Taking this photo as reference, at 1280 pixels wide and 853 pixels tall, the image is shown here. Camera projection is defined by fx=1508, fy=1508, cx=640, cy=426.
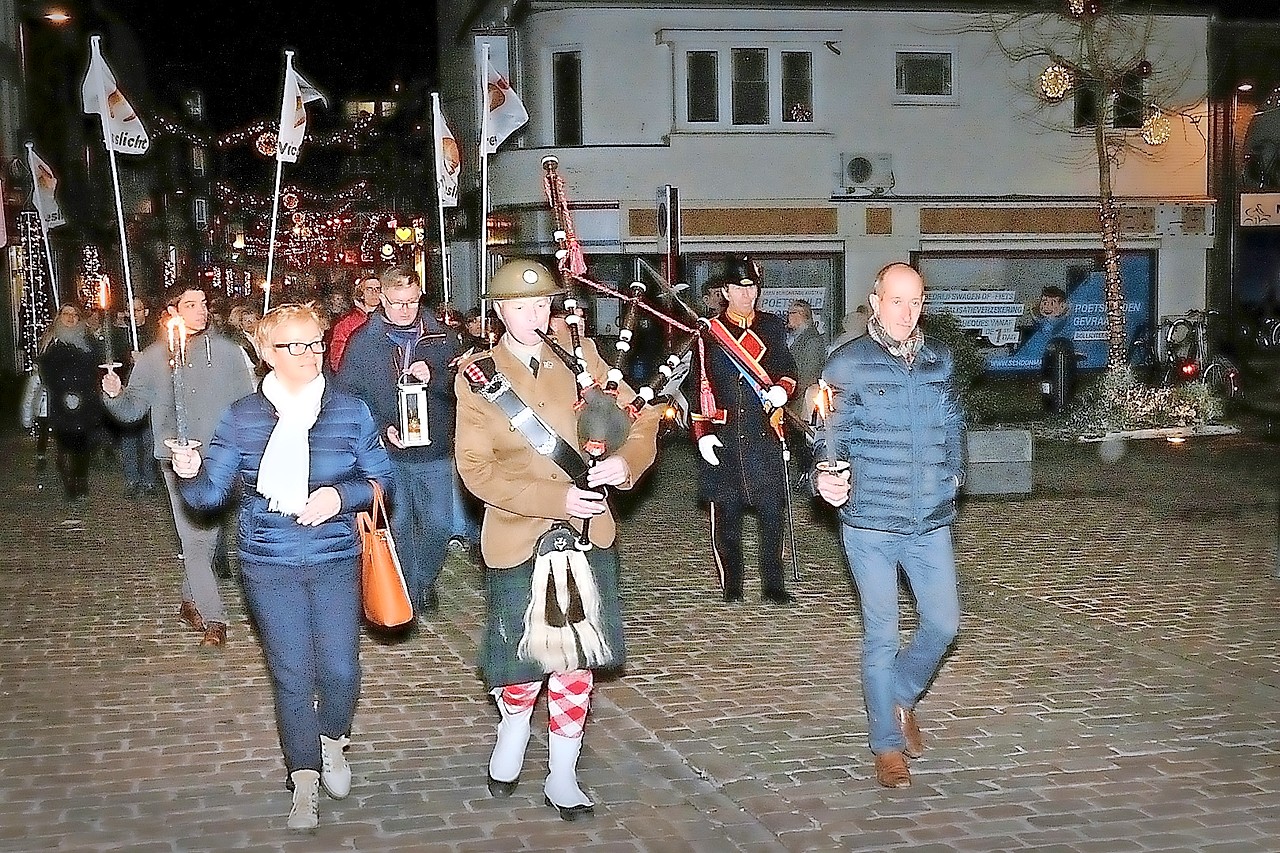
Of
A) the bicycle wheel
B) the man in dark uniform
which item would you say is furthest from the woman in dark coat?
the bicycle wheel

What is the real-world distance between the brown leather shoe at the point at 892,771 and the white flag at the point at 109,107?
392 inches

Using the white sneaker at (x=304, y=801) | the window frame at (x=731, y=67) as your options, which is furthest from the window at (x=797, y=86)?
the white sneaker at (x=304, y=801)

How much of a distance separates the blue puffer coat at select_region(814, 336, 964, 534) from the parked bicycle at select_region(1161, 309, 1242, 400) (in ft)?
51.7

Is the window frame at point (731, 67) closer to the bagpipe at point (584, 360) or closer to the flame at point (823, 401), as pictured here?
the bagpipe at point (584, 360)

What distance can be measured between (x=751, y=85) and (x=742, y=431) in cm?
1949

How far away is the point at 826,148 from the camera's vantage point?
27953mm

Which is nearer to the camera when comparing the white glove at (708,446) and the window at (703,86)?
the white glove at (708,446)

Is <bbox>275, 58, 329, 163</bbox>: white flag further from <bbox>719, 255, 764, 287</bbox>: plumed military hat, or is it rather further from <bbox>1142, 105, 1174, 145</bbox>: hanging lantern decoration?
<bbox>1142, 105, 1174, 145</bbox>: hanging lantern decoration

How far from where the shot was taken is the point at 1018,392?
23.8 metres

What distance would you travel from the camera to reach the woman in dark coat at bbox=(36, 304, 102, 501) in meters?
15.0

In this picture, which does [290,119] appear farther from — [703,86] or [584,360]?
[703,86]

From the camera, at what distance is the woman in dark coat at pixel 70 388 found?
15.0 m

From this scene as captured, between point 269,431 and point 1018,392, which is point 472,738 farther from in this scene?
point 1018,392

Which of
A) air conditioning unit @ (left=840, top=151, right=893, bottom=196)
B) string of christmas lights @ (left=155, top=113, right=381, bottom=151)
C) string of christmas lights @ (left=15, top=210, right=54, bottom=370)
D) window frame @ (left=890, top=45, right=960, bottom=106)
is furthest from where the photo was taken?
string of christmas lights @ (left=155, top=113, right=381, bottom=151)
